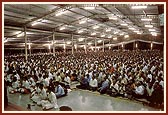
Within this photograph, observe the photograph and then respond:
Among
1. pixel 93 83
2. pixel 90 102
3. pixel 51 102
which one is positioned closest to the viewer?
pixel 51 102

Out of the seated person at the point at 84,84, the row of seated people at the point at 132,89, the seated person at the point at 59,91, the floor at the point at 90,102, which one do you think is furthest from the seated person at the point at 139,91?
the seated person at the point at 59,91

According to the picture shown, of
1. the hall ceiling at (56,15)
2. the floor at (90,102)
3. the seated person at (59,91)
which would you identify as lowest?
the floor at (90,102)

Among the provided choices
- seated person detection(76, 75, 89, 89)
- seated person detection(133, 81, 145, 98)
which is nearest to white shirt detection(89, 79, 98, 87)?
seated person detection(76, 75, 89, 89)

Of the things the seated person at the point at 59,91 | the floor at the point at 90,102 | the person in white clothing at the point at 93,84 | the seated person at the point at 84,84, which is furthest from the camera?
the seated person at the point at 84,84

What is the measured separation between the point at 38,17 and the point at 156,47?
22.6 meters

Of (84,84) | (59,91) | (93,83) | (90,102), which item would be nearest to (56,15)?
(84,84)

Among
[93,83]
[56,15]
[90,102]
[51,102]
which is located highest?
[56,15]

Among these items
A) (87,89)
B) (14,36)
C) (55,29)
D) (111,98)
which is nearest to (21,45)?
(14,36)

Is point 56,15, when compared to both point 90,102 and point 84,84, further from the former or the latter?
point 90,102

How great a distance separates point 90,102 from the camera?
7219 millimetres

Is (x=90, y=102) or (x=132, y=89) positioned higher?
(x=132, y=89)

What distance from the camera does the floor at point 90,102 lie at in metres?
6.67

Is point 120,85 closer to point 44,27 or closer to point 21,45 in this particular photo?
point 44,27

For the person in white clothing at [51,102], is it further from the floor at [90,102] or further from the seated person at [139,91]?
the seated person at [139,91]
